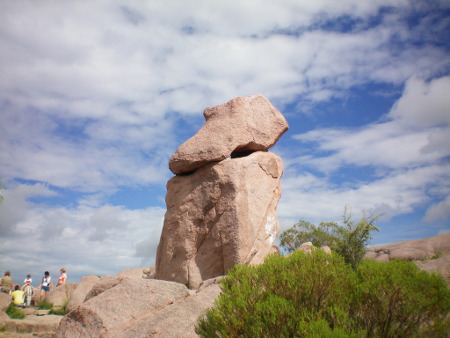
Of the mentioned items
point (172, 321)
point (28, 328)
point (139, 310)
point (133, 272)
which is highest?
point (133, 272)

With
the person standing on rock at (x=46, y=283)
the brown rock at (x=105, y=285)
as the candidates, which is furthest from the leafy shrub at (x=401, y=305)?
the person standing on rock at (x=46, y=283)

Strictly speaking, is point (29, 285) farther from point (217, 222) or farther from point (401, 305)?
point (401, 305)

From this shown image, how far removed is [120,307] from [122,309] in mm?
75

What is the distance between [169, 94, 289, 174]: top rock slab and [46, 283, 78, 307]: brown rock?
1261 cm

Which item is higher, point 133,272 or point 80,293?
point 133,272

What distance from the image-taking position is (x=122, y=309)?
316 inches

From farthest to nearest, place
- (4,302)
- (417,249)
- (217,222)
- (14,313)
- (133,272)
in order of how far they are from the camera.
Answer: (417,249), (133,272), (14,313), (4,302), (217,222)

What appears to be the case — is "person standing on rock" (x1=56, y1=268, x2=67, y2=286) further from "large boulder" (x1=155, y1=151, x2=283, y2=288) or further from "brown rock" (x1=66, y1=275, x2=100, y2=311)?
"large boulder" (x1=155, y1=151, x2=283, y2=288)

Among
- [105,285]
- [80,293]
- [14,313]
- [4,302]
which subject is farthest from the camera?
[80,293]

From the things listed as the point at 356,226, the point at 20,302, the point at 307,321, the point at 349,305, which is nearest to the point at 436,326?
the point at 349,305

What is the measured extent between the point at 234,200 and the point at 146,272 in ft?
44.1

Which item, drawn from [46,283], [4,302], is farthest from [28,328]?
[46,283]

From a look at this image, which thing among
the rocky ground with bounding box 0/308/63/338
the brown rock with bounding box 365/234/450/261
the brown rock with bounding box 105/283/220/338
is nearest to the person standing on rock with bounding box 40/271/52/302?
the rocky ground with bounding box 0/308/63/338

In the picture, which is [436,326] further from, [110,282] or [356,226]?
[356,226]
